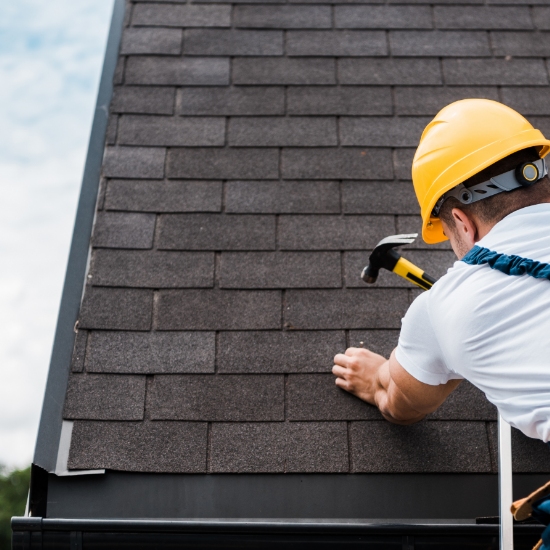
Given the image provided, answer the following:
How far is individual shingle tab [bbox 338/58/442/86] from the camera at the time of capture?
10.6 ft

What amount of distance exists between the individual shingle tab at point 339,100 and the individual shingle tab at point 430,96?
7cm

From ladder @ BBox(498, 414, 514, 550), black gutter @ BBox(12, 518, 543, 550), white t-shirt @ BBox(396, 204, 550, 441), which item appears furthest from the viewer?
black gutter @ BBox(12, 518, 543, 550)

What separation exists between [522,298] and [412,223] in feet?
4.39

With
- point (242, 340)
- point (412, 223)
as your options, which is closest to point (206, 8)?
point (412, 223)

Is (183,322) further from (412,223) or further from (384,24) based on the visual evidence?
(384,24)

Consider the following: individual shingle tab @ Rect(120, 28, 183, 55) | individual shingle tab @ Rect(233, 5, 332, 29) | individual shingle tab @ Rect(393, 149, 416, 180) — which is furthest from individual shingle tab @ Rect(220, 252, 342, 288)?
individual shingle tab @ Rect(233, 5, 332, 29)

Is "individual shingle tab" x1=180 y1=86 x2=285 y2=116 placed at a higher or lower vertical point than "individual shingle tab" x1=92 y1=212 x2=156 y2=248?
higher

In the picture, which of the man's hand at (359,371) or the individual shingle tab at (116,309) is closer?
the man's hand at (359,371)

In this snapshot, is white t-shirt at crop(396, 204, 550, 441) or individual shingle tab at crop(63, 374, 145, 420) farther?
individual shingle tab at crop(63, 374, 145, 420)

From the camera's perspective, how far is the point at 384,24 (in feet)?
11.3

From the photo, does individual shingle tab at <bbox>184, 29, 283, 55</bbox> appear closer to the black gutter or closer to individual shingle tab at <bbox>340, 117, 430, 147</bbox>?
individual shingle tab at <bbox>340, 117, 430, 147</bbox>

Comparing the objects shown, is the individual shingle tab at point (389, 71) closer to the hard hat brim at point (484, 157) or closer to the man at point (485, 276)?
the man at point (485, 276)

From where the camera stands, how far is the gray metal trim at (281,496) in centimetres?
209

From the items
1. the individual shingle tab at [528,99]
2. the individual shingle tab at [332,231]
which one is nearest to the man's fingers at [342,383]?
the individual shingle tab at [332,231]
